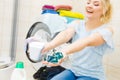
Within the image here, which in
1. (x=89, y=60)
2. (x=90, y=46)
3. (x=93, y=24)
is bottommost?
(x=89, y=60)

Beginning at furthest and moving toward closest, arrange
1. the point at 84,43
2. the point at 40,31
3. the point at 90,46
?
the point at 40,31, the point at 90,46, the point at 84,43

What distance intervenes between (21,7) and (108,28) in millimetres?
1215

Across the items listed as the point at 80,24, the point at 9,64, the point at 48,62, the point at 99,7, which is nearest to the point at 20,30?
the point at 9,64

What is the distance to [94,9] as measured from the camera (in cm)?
144

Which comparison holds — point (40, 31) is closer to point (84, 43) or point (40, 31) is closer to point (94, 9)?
point (94, 9)

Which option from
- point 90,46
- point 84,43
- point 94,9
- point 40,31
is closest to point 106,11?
point 94,9

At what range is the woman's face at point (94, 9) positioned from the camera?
4.73ft

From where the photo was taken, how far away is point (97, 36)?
1287 mm

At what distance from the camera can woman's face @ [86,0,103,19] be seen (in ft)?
4.73

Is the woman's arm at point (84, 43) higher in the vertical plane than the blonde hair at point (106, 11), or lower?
lower

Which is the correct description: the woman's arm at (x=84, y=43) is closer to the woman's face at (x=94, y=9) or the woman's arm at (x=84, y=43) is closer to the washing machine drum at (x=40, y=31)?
the woman's face at (x=94, y=9)

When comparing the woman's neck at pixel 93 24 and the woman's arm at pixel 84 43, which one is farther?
the woman's neck at pixel 93 24

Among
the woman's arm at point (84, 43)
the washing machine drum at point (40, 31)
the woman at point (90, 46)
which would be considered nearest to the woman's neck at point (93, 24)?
the woman at point (90, 46)

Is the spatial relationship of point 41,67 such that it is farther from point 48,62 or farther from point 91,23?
point 48,62
